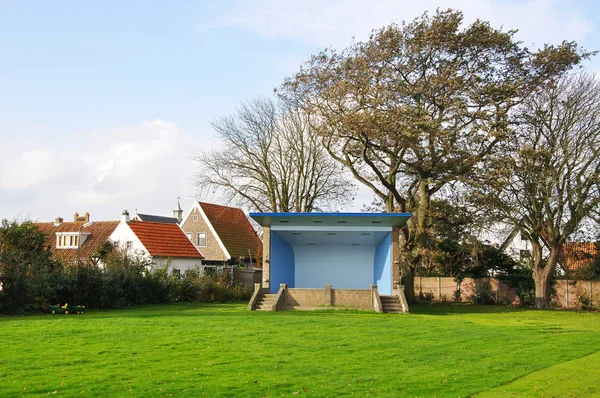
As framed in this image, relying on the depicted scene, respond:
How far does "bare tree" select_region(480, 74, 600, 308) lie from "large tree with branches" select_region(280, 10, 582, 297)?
5.75 ft

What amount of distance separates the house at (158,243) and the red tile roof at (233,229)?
230 inches

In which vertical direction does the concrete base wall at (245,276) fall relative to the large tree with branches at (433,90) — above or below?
below

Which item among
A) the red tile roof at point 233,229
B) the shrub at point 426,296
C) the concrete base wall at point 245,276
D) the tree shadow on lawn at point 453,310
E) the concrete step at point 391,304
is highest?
the red tile roof at point 233,229

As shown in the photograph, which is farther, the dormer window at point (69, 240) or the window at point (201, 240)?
the window at point (201, 240)

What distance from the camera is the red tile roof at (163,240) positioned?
42.3 metres

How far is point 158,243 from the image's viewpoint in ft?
142

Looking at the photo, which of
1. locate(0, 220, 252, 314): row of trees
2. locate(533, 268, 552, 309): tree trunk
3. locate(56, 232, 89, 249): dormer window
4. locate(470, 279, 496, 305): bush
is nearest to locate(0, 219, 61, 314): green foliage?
locate(0, 220, 252, 314): row of trees

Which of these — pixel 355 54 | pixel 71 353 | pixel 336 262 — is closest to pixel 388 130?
pixel 355 54

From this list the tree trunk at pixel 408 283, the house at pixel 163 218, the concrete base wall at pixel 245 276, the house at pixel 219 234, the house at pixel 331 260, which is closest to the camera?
the house at pixel 331 260

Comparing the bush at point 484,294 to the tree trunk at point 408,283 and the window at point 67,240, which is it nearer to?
the tree trunk at point 408,283

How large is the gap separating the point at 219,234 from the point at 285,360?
3833 centimetres

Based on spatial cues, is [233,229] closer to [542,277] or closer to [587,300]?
[542,277]

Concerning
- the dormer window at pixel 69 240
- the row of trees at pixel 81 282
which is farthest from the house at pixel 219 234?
the row of trees at pixel 81 282

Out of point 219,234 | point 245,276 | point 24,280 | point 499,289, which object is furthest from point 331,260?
point 24,280
